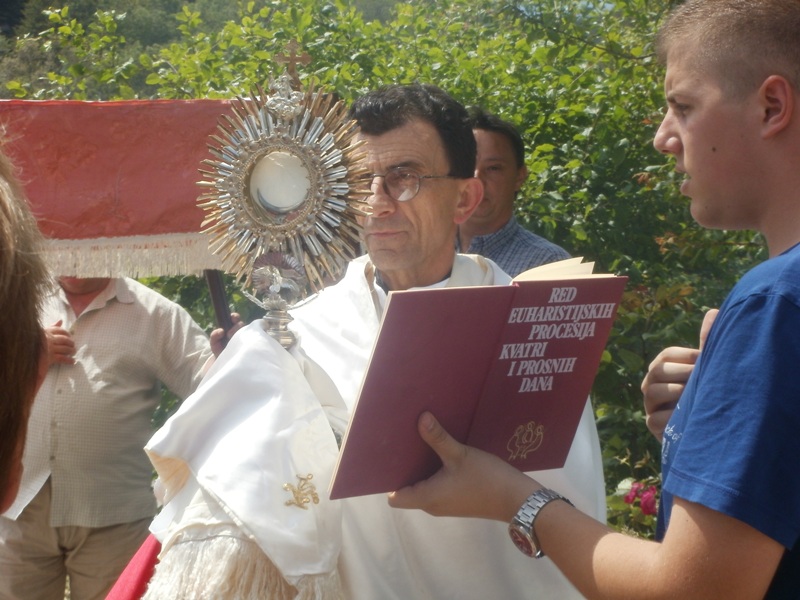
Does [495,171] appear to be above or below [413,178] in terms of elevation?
above

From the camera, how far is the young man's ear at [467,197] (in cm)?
286

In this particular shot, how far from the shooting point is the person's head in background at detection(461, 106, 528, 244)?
173 inches

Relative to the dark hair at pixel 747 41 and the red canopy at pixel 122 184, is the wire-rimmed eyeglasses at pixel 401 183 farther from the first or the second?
the red canopy at pixel 122 184

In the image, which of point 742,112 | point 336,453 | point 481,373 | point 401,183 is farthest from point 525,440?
point 401,183

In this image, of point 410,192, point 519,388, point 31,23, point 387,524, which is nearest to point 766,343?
point 519,388

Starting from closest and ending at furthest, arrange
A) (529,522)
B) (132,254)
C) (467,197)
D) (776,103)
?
(776,103)
(529,522)
(467,197)
(132,254)

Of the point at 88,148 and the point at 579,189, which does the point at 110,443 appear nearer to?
the point at 88,148

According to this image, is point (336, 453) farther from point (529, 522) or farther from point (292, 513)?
point (529, 522)

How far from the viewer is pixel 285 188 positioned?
7.04ft

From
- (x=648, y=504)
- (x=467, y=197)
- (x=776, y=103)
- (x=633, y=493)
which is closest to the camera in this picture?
(x=776, y=103)

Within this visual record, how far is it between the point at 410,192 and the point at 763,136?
1242 mm

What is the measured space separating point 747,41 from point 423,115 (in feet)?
4.17

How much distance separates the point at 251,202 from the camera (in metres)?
2.15

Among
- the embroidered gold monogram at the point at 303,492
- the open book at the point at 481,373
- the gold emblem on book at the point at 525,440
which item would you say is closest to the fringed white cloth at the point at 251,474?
the embroidered gold monogram at the point at 303,492
